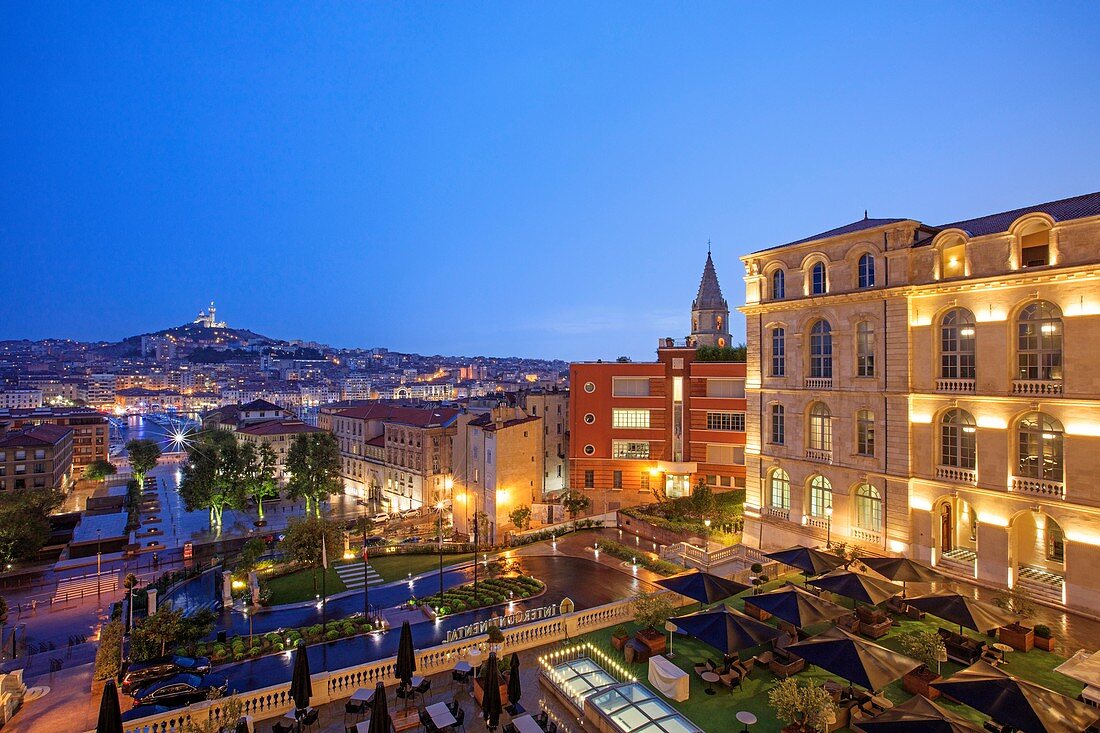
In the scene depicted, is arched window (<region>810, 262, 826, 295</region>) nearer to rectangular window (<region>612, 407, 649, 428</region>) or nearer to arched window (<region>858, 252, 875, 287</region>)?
arched window (<region>858, 252, 875, 287</region>)

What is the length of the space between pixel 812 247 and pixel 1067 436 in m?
14.7

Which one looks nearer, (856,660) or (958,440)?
(856,660)

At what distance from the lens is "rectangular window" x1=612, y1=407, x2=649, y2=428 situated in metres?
48.7

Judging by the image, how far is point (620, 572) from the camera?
3152cm

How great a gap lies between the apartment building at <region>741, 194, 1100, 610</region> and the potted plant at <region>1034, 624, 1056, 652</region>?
411cm

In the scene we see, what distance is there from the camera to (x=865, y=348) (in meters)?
29.3

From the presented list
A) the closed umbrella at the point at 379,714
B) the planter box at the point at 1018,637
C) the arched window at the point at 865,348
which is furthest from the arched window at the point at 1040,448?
the closed umbrella at the point at 379,714

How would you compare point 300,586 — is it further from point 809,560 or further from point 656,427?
point 656,427

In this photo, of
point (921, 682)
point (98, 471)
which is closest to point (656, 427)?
point (921, 682)

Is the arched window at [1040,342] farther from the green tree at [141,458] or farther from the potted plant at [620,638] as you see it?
the green tree at [141,458]

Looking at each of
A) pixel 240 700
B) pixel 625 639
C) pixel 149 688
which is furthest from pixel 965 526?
pixel 149 688

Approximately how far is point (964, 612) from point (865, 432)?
12387 mm

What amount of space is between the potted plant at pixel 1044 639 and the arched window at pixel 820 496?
1096cm

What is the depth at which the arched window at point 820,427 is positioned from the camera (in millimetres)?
30750
